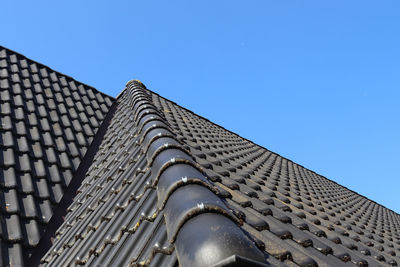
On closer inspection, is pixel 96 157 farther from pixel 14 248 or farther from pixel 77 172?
pixel 14 248

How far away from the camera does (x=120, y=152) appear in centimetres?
462

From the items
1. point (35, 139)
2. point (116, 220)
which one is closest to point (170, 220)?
point (116, 220)

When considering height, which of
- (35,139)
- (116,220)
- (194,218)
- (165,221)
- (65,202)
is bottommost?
(65,202)

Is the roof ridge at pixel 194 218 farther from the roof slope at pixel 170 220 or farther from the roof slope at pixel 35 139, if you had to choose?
the roof slope at pixel 35 139

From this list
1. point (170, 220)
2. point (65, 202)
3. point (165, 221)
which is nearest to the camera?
point (170, 220)

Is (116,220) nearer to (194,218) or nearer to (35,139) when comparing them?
(194,218)

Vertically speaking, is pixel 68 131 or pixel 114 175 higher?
pixel 114 175

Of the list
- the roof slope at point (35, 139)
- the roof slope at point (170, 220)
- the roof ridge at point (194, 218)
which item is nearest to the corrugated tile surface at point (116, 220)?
the roof slope at point (170, 220)

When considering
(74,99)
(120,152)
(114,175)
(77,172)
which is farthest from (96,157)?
(74,99)

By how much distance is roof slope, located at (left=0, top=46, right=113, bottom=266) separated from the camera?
345cm

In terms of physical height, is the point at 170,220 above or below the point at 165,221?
above

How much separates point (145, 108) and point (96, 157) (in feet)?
3.92

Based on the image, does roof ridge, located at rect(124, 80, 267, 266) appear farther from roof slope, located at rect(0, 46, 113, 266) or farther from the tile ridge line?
roof slope, located at rect(0, 46, 113, 266)

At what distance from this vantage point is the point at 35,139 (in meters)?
4.93
